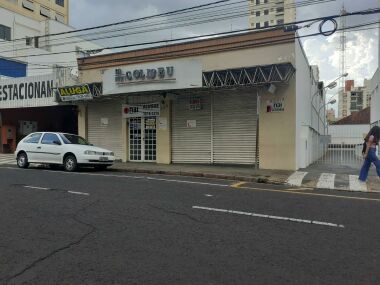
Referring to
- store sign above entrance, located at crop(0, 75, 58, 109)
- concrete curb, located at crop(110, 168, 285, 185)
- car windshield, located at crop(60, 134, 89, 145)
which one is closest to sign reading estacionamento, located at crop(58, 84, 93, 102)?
store sign above entrance, located at crop(0, 75, 58, 109)

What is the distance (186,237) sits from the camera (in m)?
5.95

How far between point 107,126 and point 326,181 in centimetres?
1171

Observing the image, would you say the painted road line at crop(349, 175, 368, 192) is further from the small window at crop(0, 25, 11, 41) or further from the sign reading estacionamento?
the small window at crop(0, 25, 11, 41)

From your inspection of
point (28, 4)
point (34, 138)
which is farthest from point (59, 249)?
point (28, 4)

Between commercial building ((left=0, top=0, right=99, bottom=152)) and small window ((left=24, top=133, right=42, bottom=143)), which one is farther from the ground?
commercial building ((left=0, top=0, right=99, bottom=152))

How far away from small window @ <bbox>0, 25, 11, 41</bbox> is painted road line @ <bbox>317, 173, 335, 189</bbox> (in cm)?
4491

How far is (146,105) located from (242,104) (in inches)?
187

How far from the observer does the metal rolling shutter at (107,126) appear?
20.3 meters

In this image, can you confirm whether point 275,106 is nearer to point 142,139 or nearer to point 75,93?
point 142,139

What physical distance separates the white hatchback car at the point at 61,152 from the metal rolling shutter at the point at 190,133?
3.58m

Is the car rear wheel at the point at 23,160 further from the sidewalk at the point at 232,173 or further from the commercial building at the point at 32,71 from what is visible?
the commercial building at the point at 32,71

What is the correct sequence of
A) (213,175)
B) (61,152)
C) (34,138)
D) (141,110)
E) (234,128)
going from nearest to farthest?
(213,175), (61,152), (34,138), (234,128), (141,110)

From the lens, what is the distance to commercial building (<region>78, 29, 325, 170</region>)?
624 inches

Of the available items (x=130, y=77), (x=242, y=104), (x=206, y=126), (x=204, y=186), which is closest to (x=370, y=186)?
(x=204, y=186)
